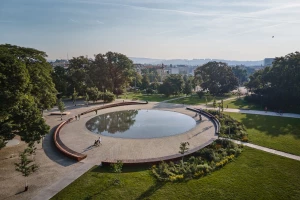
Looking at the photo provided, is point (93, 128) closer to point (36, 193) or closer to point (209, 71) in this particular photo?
point (36, 193)

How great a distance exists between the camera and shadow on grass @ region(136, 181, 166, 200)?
14.1m

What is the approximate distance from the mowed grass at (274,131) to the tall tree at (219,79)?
2435cm

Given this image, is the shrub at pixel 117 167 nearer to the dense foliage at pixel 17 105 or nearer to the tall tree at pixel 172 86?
the dense foliage at pixel 17 105

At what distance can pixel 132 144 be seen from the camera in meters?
23.5

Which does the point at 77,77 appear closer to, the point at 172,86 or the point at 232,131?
the point at 172,86

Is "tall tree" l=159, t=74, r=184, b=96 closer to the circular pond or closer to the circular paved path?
the circular pond

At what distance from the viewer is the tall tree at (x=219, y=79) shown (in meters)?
60.6

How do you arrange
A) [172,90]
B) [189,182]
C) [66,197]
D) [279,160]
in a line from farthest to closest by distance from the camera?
1. [172,90]
2. [279,160]
3. [189,182]
4. [66,197]

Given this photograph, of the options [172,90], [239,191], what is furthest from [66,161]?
[172,90]

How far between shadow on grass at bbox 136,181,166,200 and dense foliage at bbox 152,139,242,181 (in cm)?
45

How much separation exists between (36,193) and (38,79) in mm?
14718

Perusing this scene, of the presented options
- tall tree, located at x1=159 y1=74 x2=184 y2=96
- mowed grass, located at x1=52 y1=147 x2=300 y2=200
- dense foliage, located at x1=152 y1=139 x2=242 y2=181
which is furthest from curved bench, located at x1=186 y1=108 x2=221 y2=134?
tall tree, located at x1=159 y1=74 x2=184 y2=96

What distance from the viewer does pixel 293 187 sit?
15.0 m

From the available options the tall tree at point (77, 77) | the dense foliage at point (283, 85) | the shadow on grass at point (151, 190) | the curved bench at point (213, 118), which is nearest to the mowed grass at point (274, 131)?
the curved bench at point (213, 118)
